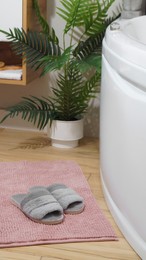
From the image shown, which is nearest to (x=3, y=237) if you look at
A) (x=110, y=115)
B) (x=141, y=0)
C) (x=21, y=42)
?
(x=110, y=115)

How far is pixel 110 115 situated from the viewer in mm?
1842

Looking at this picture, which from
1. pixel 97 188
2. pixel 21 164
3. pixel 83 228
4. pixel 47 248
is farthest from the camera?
pixel 21 164

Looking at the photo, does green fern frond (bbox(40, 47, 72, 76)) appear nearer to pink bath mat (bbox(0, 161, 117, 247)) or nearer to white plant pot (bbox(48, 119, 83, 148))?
white plant pot (bbox(48, 119, 83, 148))

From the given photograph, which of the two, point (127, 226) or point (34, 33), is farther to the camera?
point (34, 33)

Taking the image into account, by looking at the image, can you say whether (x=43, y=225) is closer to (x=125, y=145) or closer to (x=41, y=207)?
(x=41, y=207)

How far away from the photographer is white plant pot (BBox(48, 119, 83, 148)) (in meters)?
2.60

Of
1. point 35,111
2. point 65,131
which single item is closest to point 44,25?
point 35,111

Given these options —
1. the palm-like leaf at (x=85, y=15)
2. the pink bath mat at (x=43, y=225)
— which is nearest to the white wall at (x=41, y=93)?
the palm-like leaf at (x=85, y=15)

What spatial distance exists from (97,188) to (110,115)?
0.45 metres

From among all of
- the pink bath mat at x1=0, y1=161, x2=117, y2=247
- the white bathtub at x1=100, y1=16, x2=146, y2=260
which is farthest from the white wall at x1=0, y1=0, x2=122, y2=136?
the white bathtub at x1=100, y1=16, x2=146, y2=260

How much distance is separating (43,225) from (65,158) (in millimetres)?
752

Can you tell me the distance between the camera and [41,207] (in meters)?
1.83

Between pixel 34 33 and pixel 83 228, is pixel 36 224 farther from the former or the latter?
pixel 34 33

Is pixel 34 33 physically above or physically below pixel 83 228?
above
